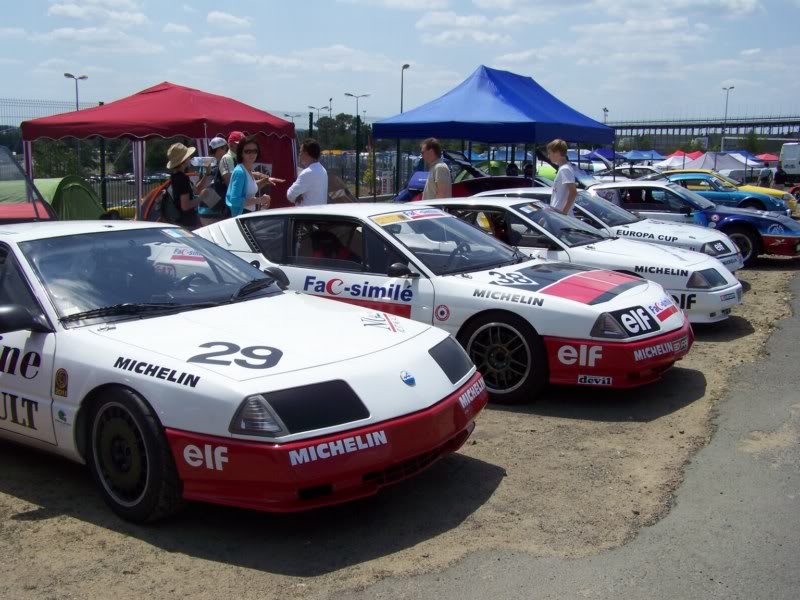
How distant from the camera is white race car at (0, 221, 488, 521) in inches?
138

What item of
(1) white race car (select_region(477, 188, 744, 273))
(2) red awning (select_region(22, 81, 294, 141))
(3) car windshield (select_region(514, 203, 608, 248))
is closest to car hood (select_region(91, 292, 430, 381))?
(3) car windshield (select_region(514, 203, 608, 248))

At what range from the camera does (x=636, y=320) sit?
5.73 meters

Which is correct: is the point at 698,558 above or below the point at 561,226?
below

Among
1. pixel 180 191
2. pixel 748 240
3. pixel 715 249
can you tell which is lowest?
pixel 748 240

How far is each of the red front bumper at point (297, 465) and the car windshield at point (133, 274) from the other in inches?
41.2

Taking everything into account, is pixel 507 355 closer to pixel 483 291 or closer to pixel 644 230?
pixel 483 291

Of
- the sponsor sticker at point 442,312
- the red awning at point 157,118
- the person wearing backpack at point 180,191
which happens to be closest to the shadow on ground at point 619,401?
the sponsor sticker at point 442,312

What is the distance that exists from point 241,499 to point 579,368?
2.87 metres

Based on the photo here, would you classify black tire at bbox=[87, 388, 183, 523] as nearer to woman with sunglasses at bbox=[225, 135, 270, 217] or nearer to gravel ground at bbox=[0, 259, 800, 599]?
gravel ground at bbox=[0, 259, 800, 599]

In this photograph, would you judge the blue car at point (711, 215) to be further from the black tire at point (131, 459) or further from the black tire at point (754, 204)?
the black tire at point (131, 459)

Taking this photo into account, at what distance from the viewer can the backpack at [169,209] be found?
874cm

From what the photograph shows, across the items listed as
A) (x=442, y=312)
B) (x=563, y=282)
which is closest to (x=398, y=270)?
(x=442, y=312)

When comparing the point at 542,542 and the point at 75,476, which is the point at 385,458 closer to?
the point at 542,542

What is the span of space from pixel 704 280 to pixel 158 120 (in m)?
7.53
